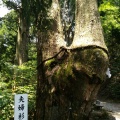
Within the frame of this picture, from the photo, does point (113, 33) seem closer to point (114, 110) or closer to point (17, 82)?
point (114, 110)

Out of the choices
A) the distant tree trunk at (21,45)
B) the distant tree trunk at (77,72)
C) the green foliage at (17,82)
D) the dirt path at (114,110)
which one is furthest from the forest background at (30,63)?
the dirt path at (114,110)

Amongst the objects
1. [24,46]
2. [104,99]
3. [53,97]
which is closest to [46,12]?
[53,97]

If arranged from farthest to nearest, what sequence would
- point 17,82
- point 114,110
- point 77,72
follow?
point 114,110
point 17,82
point 77,72

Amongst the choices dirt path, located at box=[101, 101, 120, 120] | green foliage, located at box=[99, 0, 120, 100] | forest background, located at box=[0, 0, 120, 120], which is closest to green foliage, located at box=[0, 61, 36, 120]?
forest background, located at box=[0, 0, 120, 120]

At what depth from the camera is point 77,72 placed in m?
4.15

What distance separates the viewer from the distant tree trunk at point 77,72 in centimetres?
413

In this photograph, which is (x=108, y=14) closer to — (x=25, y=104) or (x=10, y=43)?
(x=10, y=43)

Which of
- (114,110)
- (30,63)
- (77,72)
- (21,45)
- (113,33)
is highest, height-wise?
(113,33)

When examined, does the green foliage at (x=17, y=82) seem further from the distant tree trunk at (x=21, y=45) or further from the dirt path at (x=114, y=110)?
the dirt path at (x=114, y=110)

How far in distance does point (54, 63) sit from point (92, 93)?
962mm

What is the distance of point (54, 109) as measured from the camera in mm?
4367

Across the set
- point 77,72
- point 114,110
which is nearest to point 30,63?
point 77,72

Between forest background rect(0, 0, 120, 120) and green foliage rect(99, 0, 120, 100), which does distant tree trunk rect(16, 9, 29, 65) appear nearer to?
forest background rect(0, 0, 120, 120)

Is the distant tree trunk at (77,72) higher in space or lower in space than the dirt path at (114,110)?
higher
